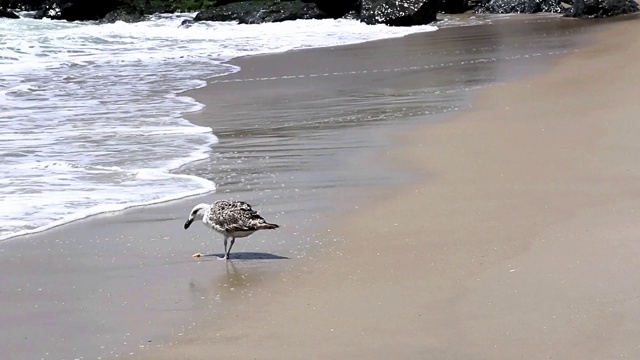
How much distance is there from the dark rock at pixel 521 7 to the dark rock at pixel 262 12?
389 centimetres

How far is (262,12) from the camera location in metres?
24.7

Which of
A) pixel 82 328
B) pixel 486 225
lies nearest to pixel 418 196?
pixel 486 225

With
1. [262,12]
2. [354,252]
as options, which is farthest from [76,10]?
[354,252]

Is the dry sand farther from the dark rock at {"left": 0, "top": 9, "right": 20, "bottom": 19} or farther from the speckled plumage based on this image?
the dark rock at {"left": 0, "top": 9, "right": 20, "bottom": 19}

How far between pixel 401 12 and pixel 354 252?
56.7ft

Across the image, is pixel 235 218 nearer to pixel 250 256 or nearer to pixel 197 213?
pixel 250 256

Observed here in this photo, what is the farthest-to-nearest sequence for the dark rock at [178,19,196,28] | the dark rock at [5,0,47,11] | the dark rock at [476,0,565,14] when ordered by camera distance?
the dark rock at [5,0,47,11] < the dark rock at [178,19,196,28] < the dark rock at [476,0,565,14]

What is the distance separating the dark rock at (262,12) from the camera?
80.6 ft

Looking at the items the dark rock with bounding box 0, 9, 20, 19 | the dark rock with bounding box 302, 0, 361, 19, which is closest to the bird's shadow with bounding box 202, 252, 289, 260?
the dark rock with bounding box 302, 0, 361, 19

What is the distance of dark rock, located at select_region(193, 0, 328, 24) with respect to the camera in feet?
80.6

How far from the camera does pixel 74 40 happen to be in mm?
20828

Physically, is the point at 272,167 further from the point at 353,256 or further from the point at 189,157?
the point at 353,256

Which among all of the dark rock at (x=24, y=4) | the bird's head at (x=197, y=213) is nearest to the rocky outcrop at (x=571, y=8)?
the dark rock at (x=24, y=4)

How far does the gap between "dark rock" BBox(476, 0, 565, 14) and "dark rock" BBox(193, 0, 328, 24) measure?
3.89m
